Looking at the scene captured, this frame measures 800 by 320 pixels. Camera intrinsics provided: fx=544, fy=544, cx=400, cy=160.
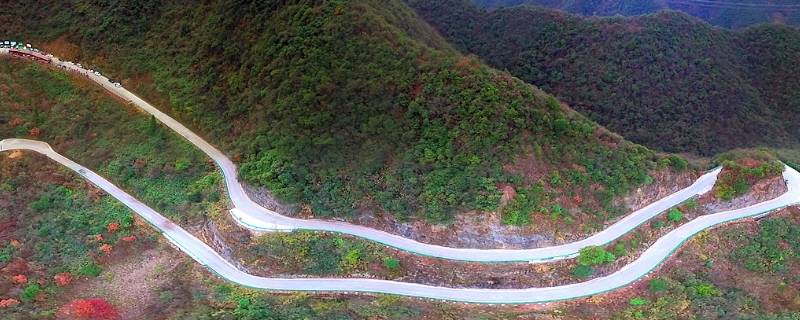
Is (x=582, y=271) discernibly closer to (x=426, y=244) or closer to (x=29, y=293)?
(x=426, y=244)

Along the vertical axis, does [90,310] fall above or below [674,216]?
above

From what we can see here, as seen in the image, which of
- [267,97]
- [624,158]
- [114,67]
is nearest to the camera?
[624,158]

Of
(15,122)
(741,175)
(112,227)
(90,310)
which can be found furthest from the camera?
(15,122)

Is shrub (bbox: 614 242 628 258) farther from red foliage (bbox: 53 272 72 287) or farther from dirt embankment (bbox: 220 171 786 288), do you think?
red foliage (bbox: 53 272 72 287)

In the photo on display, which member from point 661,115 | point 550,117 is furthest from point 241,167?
point 661,115

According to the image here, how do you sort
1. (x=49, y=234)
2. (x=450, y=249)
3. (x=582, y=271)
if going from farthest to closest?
(x=49, y=234) < (x=450, y=249) < (x=582, y=271)

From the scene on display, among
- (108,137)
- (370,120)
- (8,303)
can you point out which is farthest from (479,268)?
(108,137)

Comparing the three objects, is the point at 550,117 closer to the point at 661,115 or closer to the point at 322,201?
the point at 322,201
